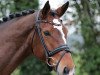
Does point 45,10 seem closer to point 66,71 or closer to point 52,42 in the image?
point 52,42

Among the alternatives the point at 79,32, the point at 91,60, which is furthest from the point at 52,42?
the point at 91,60

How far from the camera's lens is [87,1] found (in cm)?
1259

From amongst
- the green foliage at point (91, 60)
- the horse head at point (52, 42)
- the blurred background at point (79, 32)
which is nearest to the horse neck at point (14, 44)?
the horse head at point (52, 42)

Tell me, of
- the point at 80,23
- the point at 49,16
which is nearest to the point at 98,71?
the point at 80,23

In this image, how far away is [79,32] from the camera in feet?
43.7

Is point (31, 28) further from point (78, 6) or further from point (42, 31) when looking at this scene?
point (78, 6)

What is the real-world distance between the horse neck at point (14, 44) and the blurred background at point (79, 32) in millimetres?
5431

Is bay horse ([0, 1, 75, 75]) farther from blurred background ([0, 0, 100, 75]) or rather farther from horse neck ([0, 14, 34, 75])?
blurred background ([0, 0, 100, 75])

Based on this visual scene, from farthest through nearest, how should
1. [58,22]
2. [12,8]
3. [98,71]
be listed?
[98,71] < [12,8] < [58,22]

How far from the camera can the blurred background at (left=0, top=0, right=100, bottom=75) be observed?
41.0ft

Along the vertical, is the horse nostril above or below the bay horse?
below

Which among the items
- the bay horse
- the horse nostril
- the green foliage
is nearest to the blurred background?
the green foliage

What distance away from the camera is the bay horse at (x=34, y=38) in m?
6.20

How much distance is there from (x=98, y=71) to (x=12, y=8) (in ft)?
10.5
